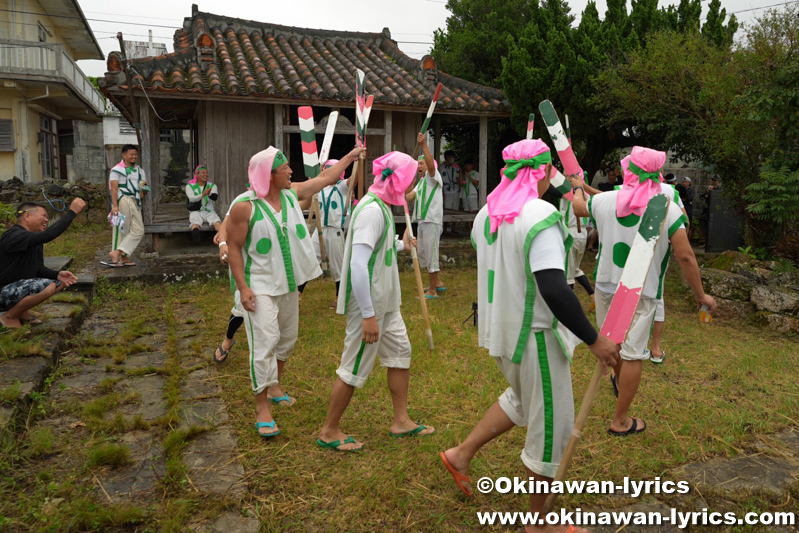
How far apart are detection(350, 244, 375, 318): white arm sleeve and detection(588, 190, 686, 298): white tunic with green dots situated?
1.75 metres

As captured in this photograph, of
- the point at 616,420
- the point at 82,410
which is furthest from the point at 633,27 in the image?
the point at 82,410

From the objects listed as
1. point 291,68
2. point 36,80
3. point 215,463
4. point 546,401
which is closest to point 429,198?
point 291,68

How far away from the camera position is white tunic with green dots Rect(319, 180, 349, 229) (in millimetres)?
7215

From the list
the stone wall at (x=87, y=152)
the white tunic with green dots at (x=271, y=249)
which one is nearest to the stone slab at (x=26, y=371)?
the white tunic with green dots at (x=271, y=249)

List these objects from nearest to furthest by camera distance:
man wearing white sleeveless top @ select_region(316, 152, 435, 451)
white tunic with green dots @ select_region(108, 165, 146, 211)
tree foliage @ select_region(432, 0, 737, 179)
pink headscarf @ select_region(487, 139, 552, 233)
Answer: pink headscarf @ select_region(487, 139, 552, 233), man wearing white sleeveless top @ select_region(316, 152, 435, 451), white tunic with green dots @ select_region(108, 165, 146, 211), tree foliage @ select_region(432, 0, 737, 179)

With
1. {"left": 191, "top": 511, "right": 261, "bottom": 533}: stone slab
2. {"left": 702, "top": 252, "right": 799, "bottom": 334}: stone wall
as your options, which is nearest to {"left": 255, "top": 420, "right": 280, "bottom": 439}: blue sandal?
{"left": 191, "top": 511, "right": 261, "bottom": 533}: stone slab

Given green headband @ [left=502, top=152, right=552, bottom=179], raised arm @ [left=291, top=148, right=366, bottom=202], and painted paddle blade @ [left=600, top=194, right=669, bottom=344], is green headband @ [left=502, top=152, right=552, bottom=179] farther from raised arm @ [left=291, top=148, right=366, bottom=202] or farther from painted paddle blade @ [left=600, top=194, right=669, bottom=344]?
raised arm @ [left=291, top=148, right=366, bottom=202]

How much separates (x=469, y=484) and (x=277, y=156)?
7.64 ft

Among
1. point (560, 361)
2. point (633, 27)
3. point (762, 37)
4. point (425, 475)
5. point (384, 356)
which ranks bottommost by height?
point (425, 475)

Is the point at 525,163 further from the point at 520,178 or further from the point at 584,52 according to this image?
the point at 584,52

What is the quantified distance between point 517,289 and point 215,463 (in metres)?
2.11

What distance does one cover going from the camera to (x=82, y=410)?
420 cm

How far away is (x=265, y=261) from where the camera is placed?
3799 mm

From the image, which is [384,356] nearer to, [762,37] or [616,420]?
[616,420]
